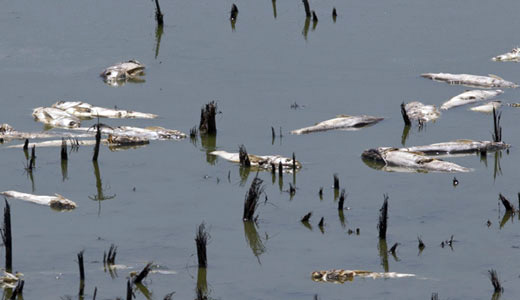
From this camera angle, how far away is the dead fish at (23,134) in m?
20.6

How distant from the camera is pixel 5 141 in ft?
67.2

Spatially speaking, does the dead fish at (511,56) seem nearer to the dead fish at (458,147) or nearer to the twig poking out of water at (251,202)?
the dead fish at (458,147)

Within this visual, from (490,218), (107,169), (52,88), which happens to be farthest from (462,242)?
(52,88)

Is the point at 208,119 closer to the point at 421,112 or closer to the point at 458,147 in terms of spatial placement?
the point at 421,112

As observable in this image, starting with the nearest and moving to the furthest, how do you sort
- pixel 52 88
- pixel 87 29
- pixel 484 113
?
pixel 484 113 → pixel 52 88 → pixel 87 29

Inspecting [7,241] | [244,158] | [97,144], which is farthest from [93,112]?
[7,241]

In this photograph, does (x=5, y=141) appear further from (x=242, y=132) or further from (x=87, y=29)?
(x=87, y=29)

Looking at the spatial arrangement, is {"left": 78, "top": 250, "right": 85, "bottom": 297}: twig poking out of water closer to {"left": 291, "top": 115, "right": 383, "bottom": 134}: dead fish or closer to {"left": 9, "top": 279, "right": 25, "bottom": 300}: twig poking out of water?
{"left": 9, "top": 279, "right": 25, "bottom": 300}: twig poking out of water

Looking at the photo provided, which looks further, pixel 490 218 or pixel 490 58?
pixel 490 58

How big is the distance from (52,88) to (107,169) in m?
6.05

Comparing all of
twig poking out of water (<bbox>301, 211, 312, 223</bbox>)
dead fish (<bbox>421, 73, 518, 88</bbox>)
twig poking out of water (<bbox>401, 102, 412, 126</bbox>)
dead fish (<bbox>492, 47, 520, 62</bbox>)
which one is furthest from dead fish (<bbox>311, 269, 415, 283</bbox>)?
dead fish (<bbox>492, 47, 520, 62</bbox>)

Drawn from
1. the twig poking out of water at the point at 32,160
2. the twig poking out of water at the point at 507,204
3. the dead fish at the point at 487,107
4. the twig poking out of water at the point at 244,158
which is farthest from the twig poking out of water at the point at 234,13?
the twig poking out of water at the point at 507,204

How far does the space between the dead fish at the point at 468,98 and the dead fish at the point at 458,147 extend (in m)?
2.93

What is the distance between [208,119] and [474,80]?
Answer: 651 centimetres
